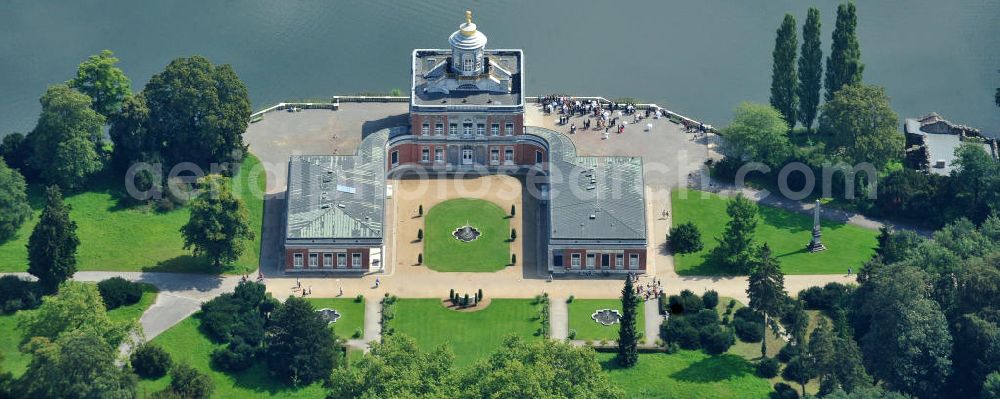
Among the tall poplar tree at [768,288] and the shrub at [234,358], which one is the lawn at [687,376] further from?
the shrub at [234,358]

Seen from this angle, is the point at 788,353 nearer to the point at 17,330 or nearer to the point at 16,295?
the point at 17,330

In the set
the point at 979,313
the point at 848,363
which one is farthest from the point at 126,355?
the point at 979,313

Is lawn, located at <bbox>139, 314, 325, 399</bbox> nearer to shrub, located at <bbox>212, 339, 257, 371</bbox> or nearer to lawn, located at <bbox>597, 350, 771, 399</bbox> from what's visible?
shrub, located at <bbox>212, 339, 257, 371</bbox>

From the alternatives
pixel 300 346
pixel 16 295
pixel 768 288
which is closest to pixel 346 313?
pixel 300 346

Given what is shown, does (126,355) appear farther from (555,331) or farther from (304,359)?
(555,331)

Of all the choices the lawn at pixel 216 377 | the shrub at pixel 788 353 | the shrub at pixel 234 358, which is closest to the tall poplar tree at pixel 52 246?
the lawn at pixel 216 377

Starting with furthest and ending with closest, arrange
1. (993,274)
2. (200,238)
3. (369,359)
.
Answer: (200,238) < (993,274) < (369,359)
